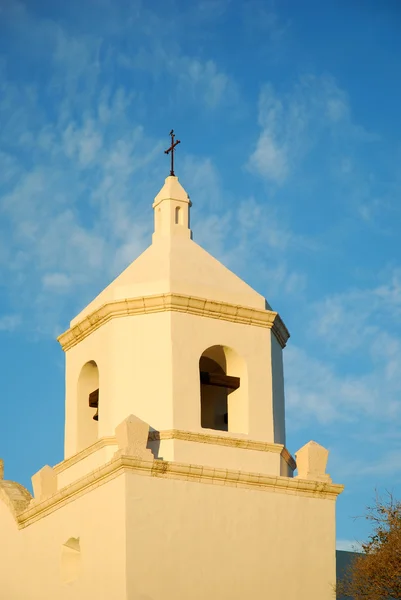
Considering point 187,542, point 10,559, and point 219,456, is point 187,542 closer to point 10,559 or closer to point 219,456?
point 219,456

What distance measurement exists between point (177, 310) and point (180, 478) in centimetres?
277

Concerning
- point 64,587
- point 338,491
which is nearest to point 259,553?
point 338,491

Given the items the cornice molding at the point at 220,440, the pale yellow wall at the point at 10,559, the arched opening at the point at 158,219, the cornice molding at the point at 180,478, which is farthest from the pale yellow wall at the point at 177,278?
the pale yellow wall at the point at 10,559

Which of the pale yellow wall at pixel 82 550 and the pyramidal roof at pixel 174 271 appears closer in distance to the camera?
the pale yellow wall at pixel 82 550

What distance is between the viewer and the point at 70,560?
19.5m

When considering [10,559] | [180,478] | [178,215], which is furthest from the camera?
[178,215]

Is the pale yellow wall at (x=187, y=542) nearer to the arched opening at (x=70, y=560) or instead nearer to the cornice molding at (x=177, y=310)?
the arched opening at (x=70, y=560)

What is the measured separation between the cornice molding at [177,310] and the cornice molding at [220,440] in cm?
200

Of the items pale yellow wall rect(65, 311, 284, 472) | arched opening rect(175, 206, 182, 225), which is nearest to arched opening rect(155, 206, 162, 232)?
arched opening rect(175, 206, 182, 225)

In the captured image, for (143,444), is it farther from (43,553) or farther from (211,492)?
(43,553)

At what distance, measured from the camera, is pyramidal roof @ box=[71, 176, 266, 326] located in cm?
2022

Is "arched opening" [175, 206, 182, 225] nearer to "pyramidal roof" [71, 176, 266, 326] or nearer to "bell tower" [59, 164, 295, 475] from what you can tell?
"pyramidal roof" [71, 176, 266, 326]

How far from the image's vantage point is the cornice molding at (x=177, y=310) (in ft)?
65.3

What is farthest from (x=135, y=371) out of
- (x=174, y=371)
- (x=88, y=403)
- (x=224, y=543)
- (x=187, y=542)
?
(x=224, y=543)
